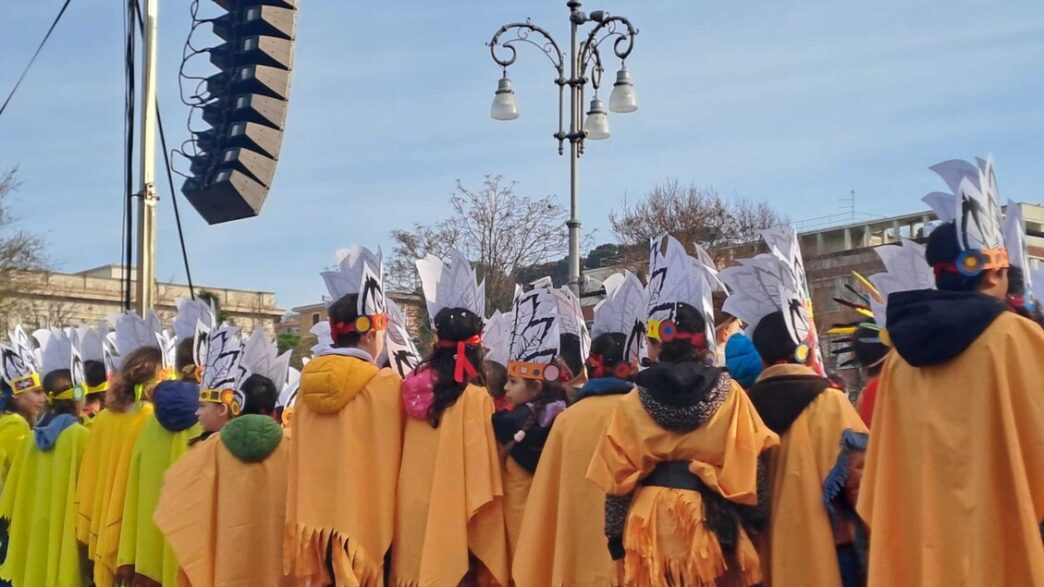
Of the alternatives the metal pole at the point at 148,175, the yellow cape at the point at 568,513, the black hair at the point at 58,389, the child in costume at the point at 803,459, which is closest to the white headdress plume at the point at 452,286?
the yellow cape at the point at 568,513

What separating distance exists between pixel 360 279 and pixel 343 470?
1.06 metres

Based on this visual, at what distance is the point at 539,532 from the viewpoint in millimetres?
6160

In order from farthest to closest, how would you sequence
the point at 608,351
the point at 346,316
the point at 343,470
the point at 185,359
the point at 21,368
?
the point at 21,368 → the point at 185,359 → the point at 346,316 → the point at 343,470 → the point at 608,351

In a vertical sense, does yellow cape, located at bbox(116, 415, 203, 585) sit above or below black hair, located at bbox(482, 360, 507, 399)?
below

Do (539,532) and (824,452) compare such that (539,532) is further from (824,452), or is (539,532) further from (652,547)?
(824,452)

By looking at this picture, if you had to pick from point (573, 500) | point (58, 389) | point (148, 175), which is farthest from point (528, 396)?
point (148, 175)

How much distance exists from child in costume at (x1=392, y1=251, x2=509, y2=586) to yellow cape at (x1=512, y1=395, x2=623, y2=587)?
0.33m

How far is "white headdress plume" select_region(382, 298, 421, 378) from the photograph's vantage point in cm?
780

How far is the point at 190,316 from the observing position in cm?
872

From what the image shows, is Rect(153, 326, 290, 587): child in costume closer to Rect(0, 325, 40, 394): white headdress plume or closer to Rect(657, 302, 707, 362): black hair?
Rect(657, 302, 707, 362): black hair

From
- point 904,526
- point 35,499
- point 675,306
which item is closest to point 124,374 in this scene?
point 35,499

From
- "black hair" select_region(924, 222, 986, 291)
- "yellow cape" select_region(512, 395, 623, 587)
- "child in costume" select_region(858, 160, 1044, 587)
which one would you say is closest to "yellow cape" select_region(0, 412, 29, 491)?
"yellow cape" select_region(512, 395, 623, 587)

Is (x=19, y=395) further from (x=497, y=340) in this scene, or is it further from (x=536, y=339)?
(x=536, y=339)

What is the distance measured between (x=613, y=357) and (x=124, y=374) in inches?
155
